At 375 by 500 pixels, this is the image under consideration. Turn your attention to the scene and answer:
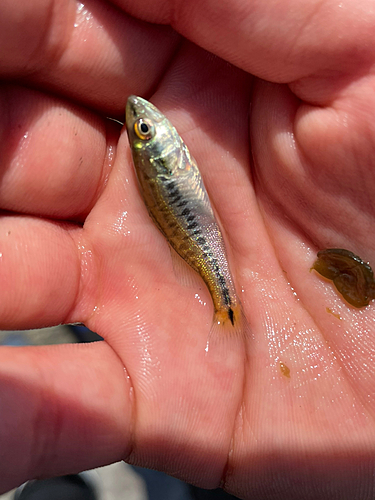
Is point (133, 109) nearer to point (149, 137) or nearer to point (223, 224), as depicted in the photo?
point (149, 137)

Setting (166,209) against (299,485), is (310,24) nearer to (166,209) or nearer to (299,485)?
(166,209)

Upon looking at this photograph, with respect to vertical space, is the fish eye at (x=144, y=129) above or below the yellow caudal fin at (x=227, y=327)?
above

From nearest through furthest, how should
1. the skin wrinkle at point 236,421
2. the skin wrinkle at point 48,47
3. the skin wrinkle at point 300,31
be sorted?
the skin wrinkle at point 300,31
the skin wrinkle at point 48,47
the skin wrinkle at point 236,421

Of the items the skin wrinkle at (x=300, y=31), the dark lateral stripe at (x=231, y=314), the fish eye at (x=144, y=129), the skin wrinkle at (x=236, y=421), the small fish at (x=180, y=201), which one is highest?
the skin wrinkle at (x=300, y=31)

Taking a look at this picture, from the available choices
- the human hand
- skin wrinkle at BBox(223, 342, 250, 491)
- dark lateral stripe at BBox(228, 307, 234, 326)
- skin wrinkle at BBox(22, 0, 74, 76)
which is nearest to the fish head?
the human hand

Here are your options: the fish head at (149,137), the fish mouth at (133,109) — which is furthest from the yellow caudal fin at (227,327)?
the fish mouth at (133,109)

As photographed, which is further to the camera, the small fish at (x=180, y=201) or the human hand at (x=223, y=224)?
the small fish at (x=180, y=201)

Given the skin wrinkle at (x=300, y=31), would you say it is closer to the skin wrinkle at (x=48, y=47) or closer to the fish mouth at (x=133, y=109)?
the fish mouth at (x=133, y=109)

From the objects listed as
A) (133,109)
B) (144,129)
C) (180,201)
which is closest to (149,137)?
(144,129)

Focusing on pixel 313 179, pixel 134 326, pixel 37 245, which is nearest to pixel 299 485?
pixel 134 326
